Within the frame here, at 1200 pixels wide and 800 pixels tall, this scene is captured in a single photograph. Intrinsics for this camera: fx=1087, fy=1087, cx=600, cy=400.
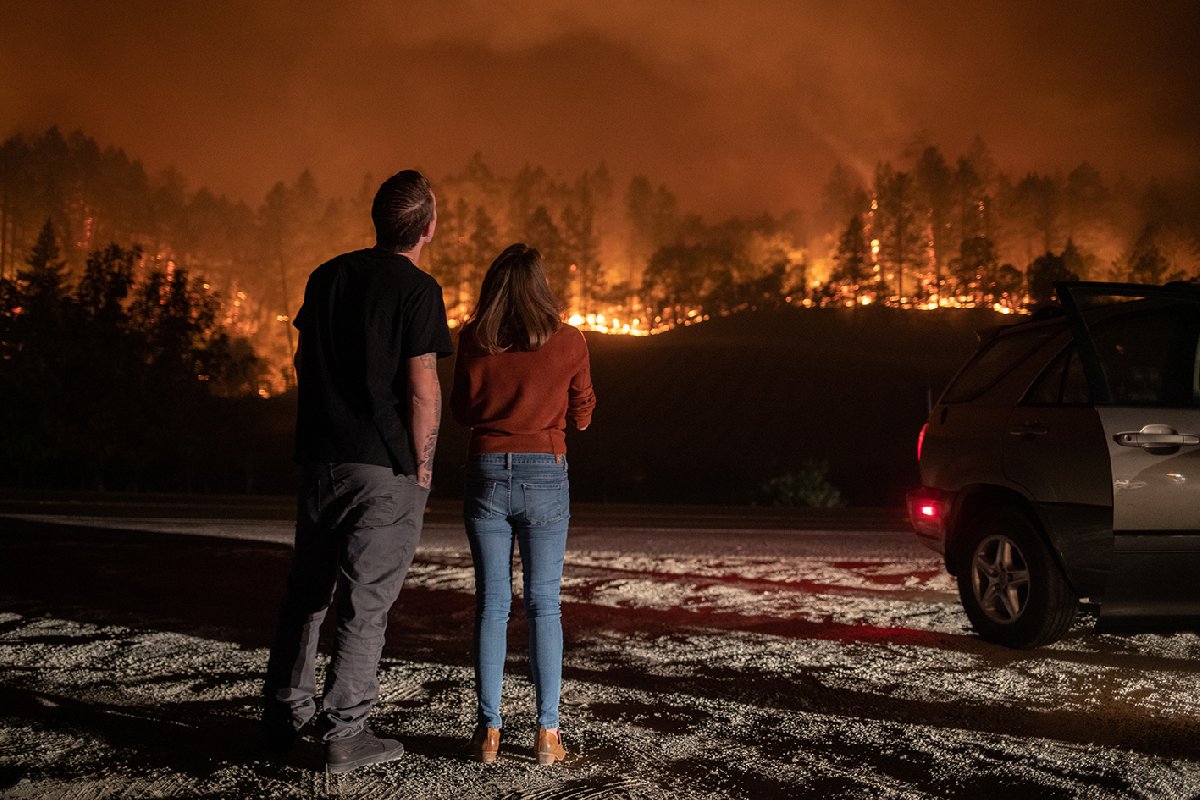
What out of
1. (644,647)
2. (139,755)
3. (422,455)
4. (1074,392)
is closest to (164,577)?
(644,647)

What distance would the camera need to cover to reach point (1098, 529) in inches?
231

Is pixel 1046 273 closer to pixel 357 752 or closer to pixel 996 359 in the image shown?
pixel 996 359

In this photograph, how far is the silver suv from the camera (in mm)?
5715

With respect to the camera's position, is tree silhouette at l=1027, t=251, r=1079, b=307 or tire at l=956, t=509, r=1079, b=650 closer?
tire at l=956, t=509, r=1079, b=650

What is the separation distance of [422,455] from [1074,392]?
13.2ft

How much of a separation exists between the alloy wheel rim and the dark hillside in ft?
69.6

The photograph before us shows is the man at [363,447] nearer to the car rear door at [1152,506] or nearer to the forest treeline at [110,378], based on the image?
the car rear door at [1152,506]

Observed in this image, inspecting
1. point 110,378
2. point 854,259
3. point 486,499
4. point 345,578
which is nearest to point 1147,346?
point 486,499

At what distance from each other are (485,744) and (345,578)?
88 centimetres

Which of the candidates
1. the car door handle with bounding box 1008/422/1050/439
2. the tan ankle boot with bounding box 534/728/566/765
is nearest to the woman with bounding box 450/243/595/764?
the tan ankle boot with bounding box 534/728/566/765

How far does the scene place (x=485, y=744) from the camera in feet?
14.5

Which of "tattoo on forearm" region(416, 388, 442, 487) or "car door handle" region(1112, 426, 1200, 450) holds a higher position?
"car door handle" region(1112, 426, 1200, 450)

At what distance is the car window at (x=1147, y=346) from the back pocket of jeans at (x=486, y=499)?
3.67m

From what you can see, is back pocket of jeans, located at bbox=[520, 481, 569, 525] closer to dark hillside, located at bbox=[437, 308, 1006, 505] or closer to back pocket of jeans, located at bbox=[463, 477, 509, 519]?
back pocket of jeans, located at bbox=[463, 477, 509, 519]
